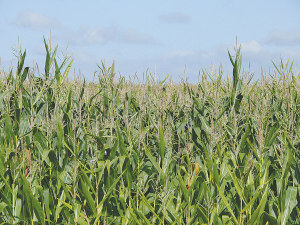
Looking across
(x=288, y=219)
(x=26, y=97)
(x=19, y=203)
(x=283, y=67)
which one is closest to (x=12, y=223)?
(x=19, y=203)

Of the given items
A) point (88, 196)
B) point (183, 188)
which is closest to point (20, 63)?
point (88, 196)

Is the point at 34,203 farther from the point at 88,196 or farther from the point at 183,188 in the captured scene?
the point at 183,188

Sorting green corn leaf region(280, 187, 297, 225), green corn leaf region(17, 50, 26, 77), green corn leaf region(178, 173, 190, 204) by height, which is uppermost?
green corn leaf region(17, 50, 26, 77)

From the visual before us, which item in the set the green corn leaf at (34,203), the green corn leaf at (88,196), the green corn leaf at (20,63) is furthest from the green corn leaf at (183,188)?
the green corn leaf at (20,63)

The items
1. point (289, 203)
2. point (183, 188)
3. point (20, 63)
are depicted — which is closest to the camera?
point (183, 188)

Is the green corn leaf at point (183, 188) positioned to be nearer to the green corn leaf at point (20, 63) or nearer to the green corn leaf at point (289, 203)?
the green corn leaf at point (289, 203)

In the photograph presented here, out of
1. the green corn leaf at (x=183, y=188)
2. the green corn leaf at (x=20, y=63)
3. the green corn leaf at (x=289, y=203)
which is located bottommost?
the green corn leaf at (x=289, y=203)

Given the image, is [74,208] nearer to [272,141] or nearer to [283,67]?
[272,141]

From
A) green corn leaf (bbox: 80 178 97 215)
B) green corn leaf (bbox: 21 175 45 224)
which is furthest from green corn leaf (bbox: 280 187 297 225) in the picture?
green corn leaf (bbox: 21 175 45 224)

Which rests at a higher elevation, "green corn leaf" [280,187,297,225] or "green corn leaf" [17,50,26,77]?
"green corn leaf" [17,50,26,77]

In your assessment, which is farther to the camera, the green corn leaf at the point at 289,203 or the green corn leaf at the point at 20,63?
the green corn leaf at the point at 20,63

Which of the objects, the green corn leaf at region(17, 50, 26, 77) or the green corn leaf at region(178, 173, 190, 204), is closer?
the green corn leaf at region(178, 173, 190, 204)

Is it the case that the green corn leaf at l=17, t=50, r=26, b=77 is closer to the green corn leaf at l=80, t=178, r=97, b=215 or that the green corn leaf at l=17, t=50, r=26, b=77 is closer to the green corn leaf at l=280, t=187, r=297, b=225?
the green corn leaf at l=80, t=178, r=97, b=215

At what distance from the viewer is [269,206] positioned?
2.52 m
